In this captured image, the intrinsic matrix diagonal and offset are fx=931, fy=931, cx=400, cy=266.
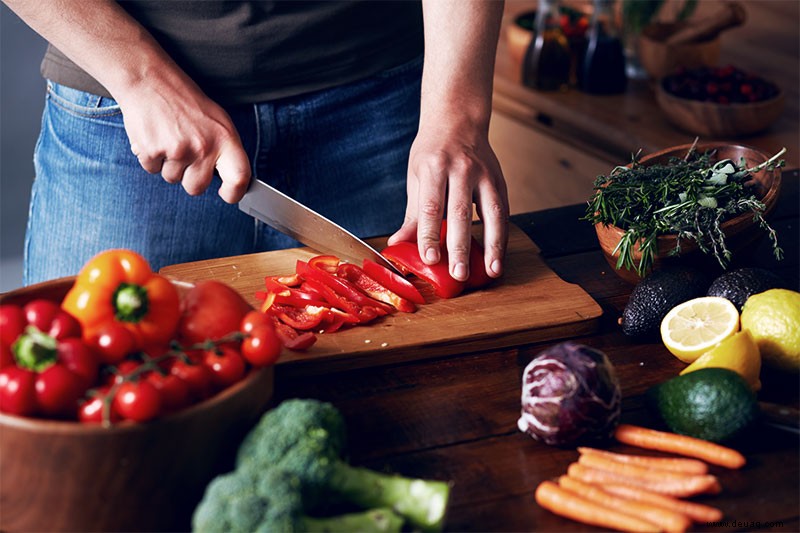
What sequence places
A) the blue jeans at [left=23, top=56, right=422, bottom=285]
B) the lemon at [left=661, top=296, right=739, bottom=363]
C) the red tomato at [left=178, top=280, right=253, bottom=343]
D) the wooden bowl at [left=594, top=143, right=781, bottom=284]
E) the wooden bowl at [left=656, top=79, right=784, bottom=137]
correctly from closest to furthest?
the red tomato at [left=178, top=280, right=253, bottom=343] < the lemon at [left=661, top=296, right=739, bottom=363] < the wooden bowl at [left=594, top=143, right=781, bottom=284] < the blue jeans at [left=23, top=56, right=422, bottom=285] < the wooden bowl at [left=656, top=79, right=784, bottom=137]

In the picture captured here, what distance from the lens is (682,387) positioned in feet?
4.37

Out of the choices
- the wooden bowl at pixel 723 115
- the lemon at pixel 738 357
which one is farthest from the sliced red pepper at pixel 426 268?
the wooden bowl at pixel 723 115

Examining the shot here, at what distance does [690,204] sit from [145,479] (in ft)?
3.59

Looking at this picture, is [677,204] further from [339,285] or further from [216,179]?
[216,179]

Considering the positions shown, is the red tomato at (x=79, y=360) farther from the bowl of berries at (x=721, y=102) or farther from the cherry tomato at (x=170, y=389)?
the bowl of berries at (x=721, y=102)

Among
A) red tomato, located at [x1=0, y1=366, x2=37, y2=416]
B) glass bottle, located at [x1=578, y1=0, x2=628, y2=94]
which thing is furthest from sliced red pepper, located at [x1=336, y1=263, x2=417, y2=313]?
glass bottle, located at [x1=578, y1=0, x2=628, y2=94]

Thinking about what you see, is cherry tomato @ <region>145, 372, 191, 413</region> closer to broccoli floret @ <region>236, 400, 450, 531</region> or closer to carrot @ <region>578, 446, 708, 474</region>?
broccoli floret @ <region>236, 400, 450, 531</region>

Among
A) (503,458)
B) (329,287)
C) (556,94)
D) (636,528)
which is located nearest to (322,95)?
(329,287)

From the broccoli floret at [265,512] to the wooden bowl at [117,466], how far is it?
0.07 metres

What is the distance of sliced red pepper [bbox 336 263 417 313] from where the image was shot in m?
1.75

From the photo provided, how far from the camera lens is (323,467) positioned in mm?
1113

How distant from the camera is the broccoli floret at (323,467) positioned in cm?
111

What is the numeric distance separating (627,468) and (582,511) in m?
0.11

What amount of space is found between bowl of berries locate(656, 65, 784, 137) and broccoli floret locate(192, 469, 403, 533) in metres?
2.32
